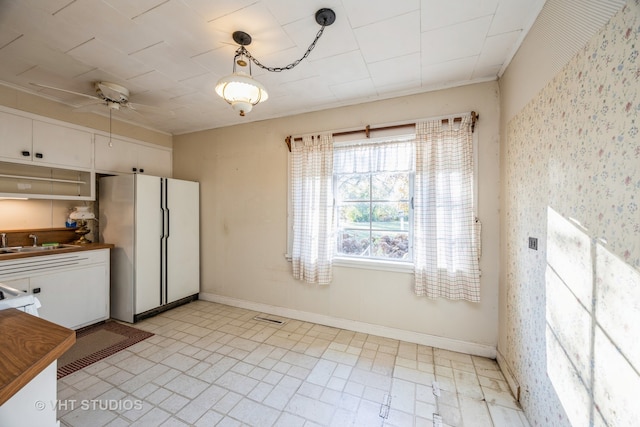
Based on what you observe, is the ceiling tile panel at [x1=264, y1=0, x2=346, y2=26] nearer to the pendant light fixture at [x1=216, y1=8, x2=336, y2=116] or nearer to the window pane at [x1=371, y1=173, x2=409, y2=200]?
the pendant light fixture at [x1=216, y1=8, x2=336, y2=116]

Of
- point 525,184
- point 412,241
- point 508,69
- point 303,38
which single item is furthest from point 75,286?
point 508,69

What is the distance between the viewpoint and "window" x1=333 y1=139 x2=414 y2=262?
8.64 ft

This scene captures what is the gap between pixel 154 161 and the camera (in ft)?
12.3

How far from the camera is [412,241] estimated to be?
2617 mm

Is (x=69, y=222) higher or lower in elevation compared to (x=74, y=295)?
higher

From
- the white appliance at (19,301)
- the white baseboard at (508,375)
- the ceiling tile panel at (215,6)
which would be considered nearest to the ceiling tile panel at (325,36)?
the ceiling tile panel at (215,6)

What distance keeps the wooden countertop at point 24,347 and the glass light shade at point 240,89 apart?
1.46 metres

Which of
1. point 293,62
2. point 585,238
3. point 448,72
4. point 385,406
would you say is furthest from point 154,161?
point 585,238

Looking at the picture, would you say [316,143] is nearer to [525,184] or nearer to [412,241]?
[412,241]

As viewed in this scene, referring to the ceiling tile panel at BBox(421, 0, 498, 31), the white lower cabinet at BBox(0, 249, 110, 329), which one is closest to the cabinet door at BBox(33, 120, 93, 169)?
the white lower cabinet at BBox(0, 249, 110, 329)

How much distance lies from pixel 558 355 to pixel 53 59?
13.3 ft

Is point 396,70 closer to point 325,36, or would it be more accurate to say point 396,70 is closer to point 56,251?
point 325,36

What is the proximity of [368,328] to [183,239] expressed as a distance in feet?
9.07

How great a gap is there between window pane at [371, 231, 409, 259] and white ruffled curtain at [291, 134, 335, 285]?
1.65 ft
